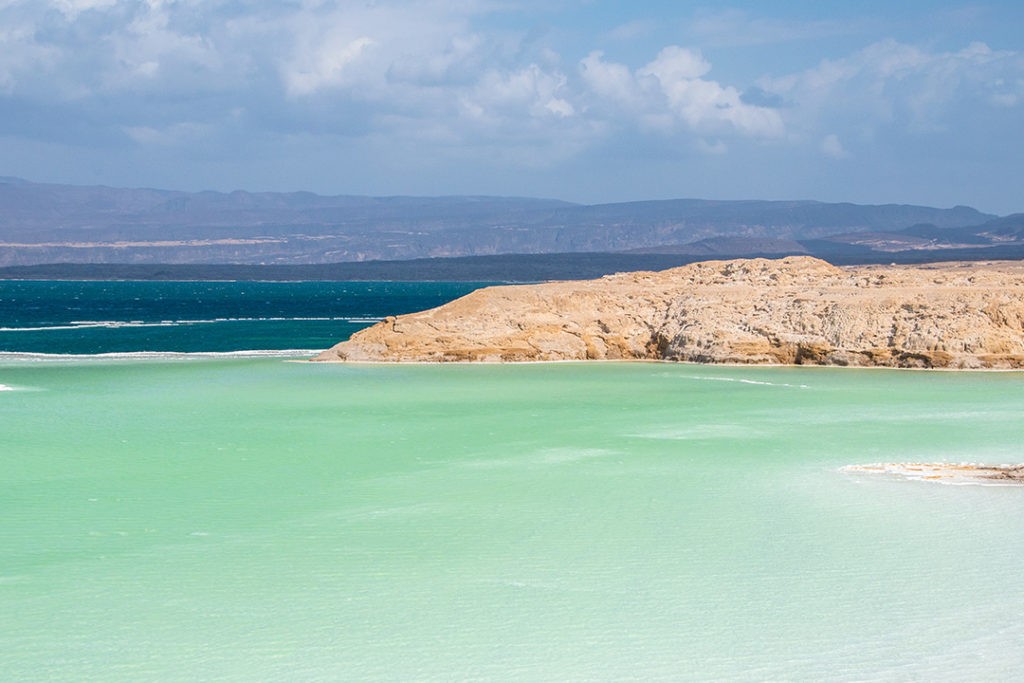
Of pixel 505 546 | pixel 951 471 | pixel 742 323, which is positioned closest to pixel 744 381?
pixel 742 323

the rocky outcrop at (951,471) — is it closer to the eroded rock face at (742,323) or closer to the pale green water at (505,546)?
the pale green water at (505,546)

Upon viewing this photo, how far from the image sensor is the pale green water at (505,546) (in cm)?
795

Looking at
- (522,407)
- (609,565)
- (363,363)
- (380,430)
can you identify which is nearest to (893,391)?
(522,407)

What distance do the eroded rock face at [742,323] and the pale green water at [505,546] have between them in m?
6.77

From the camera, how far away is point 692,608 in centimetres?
875

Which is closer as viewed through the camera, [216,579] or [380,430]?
[216,579]

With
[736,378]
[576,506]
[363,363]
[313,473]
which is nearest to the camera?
[576,506]

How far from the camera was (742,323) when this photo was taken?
87.1 ft

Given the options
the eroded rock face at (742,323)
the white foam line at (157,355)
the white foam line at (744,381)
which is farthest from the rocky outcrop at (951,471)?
the white foam line at (157,355)

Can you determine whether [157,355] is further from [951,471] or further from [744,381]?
[951,471]

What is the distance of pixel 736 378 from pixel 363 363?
292 inches

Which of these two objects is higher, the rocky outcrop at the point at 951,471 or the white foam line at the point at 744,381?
the rocky outcrop at the point at 951,471

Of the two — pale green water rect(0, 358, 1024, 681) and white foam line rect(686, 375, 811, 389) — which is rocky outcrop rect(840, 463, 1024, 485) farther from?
white foam line rect(686, 375, 811, 389)

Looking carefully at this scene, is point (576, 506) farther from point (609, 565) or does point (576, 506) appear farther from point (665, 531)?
point (609, 565)
